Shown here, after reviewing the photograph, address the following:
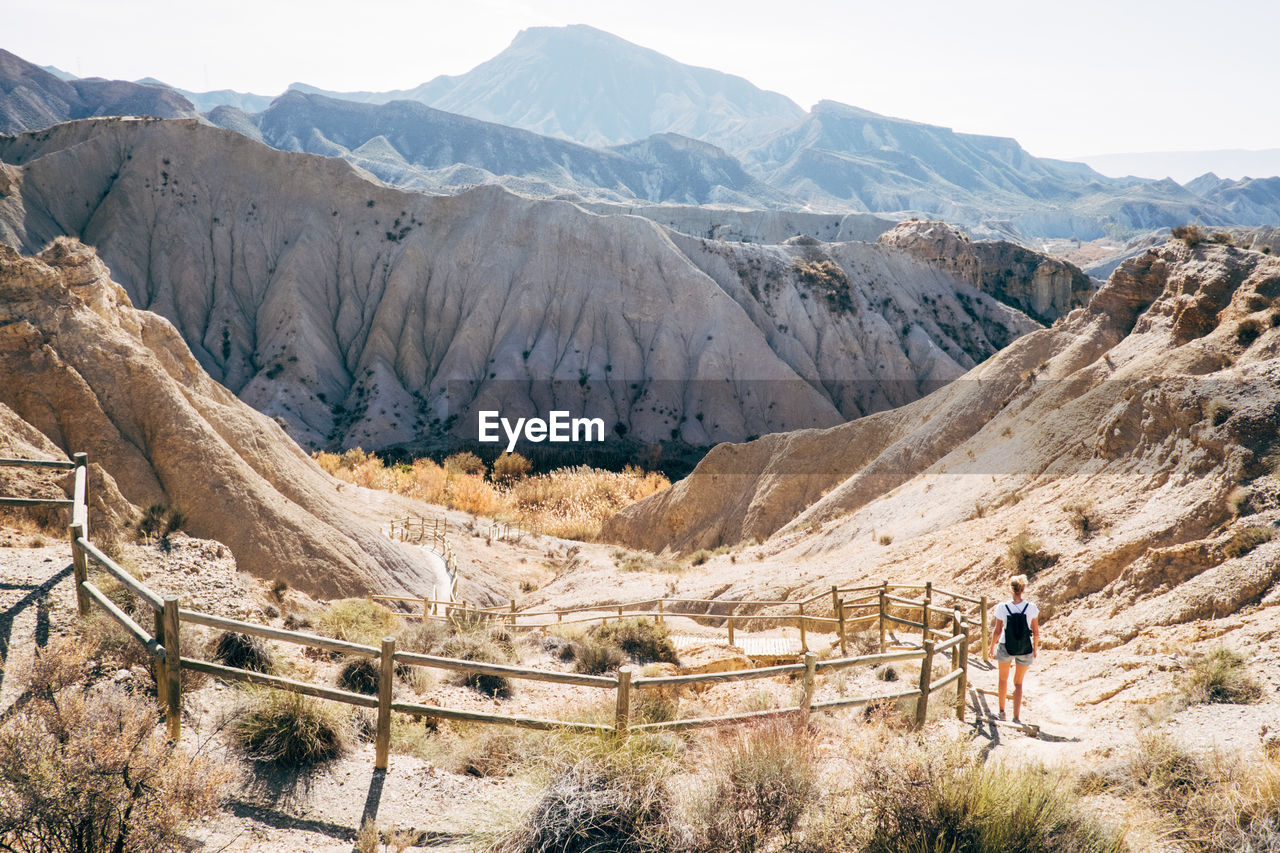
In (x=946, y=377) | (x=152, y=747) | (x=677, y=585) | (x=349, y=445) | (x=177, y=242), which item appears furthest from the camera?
(x=946, y=377)

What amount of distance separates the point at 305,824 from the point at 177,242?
63030 mm

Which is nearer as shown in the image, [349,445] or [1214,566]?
[1214,566]

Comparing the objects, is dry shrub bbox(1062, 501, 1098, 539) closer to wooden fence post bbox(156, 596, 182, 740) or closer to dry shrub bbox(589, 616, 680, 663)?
dry shrub bbox(589, 616, 680, 663)

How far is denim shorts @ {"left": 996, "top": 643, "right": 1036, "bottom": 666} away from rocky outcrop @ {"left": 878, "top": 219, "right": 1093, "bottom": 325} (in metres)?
71.2

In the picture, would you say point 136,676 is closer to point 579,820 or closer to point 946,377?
point 579,820

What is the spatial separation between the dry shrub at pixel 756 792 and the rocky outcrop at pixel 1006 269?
247 ft

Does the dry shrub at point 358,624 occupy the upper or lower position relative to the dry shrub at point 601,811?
lower

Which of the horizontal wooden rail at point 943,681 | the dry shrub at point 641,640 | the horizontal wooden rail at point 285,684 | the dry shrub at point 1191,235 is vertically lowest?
the dry shrub at point 641,640

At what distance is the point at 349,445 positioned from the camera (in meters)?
52.0

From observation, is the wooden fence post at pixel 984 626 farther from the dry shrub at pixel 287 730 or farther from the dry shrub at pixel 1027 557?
the dry shrub at pixel 287 730

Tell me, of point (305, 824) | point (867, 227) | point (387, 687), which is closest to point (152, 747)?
point (305, 824)

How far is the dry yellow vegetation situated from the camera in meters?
39.7

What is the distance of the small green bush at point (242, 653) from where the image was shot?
8031 mm

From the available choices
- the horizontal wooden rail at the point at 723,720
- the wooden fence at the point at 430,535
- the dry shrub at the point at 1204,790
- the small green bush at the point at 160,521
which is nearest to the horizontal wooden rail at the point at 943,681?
the dry shrub at the point at 1204,790
